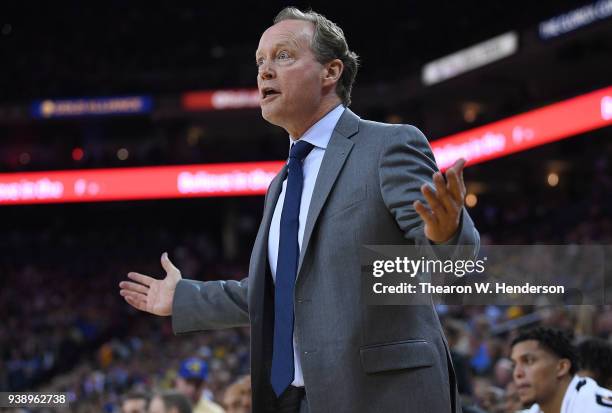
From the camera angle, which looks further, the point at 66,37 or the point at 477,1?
the point at 66,37

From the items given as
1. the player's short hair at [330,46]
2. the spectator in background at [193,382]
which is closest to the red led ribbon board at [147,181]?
the spectator in background at [193,382]

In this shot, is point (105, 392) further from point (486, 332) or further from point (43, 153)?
point (43, 153)

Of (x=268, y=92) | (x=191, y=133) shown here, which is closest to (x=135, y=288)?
(x=268, y=92)

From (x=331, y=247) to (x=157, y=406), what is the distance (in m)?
2.46

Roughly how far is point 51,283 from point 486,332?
Result: 13.4 m

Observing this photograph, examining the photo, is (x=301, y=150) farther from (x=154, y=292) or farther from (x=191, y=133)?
(x=191, y=133)

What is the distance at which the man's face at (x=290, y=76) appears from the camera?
7.60ft

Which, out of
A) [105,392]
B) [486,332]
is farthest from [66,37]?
[486,332]

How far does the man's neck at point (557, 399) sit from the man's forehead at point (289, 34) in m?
1.90

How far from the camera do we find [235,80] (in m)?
22.1

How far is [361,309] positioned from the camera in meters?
2.04

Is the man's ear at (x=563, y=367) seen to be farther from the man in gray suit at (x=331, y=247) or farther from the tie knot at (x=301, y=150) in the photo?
the tie knot at (x=301, y=150)

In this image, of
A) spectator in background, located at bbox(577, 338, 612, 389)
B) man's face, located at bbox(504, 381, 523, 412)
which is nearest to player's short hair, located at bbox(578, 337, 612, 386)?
spectator in background, located at bbox(577, 338, 612, 389)

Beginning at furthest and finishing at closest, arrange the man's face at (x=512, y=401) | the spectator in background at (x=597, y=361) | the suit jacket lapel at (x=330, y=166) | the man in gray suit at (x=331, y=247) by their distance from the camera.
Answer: the man's face at (x=512, y=401) → the spectator in background at (x=597, y=361) → the suit jacket lapel at (x=330, y=166) → the man in gray suit at (x=331, y=247)
